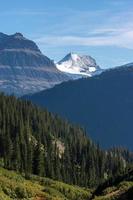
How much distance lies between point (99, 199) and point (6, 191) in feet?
170

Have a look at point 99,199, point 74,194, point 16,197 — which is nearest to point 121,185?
point 99,199

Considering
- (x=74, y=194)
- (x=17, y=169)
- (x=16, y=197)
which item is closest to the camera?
(x=16, y=197)

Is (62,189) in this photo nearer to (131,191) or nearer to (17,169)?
(17,169)

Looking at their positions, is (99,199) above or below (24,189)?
above

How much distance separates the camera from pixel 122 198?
49.6 m

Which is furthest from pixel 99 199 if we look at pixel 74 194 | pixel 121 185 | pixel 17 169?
pixel 17 169

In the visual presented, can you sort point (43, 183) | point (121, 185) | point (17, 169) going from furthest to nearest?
point (17, 169), point (43, 183), point (121, 185)

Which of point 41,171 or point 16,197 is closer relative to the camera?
point 16,197

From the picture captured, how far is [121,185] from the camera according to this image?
202 feet

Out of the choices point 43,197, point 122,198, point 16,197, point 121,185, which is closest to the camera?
point 122,198

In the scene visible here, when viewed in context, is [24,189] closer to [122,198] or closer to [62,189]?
[62,189]

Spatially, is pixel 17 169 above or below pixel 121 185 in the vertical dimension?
below

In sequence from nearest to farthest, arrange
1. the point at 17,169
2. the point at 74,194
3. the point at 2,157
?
the point at 74,194 → the point at 17,169 → the point at 2,157

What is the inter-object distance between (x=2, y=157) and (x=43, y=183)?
1747 inches
